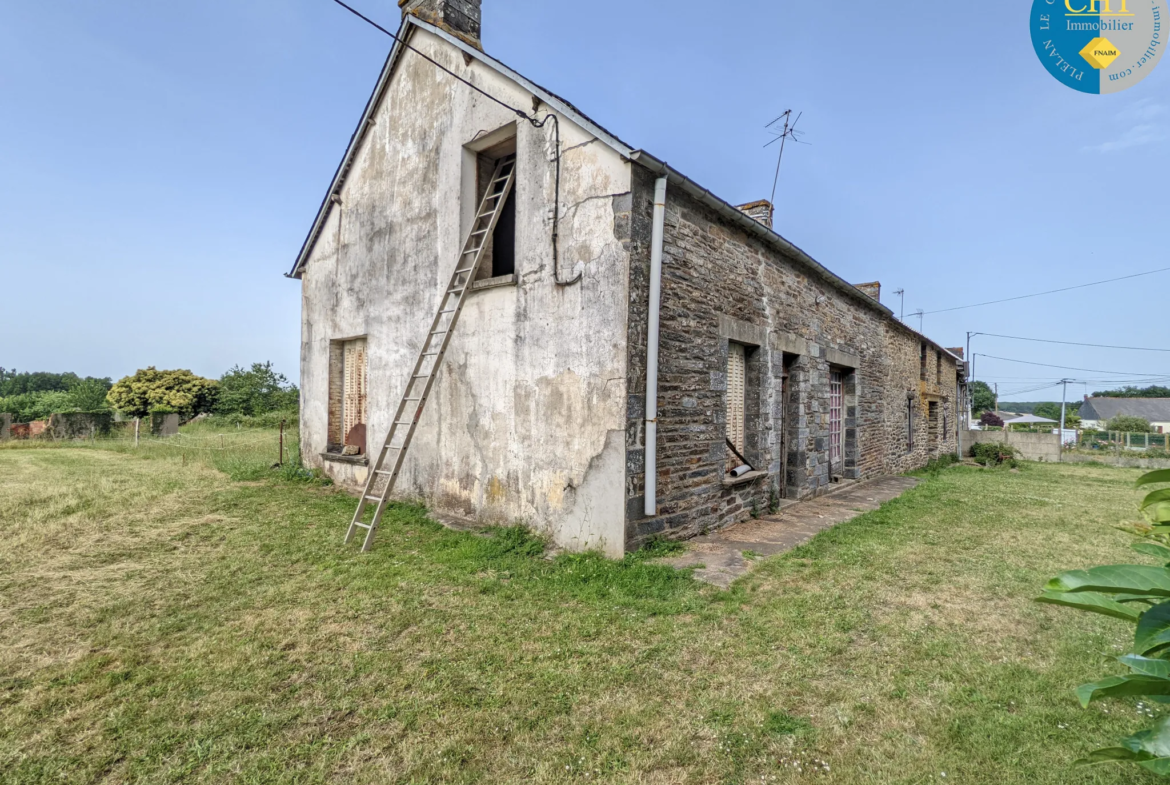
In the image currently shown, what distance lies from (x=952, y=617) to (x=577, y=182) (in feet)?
17.4

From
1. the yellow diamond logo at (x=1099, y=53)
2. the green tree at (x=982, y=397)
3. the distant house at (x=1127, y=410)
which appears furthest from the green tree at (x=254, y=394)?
the green tree at (x=982, y=397)

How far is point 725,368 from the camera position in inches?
267

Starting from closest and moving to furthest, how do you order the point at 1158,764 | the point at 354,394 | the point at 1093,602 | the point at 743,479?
the point at 1158,764 → the point at 1093,602 → the point at 743,479 → the point at 354,394

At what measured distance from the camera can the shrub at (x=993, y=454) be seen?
1743cm

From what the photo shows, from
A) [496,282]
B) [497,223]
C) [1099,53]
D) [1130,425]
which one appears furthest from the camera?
[1130,425]

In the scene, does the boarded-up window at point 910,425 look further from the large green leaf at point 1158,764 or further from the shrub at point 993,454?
the large green leaf at point 1158,764

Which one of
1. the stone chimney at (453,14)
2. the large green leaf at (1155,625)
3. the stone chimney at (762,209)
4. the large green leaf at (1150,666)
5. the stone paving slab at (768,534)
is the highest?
the stone chimney at (453,14)

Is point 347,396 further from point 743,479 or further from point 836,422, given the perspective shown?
point 836,422

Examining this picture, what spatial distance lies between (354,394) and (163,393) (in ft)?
84.3

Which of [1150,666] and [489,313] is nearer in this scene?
[1150,666]

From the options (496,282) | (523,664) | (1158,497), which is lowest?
(523,664)

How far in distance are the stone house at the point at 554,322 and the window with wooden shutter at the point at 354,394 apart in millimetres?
50

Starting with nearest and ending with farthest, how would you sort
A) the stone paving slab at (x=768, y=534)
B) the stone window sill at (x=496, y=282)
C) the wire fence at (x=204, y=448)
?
the stone paving slab at (x=768, y=534) < the stone window sill at (x=496, y=282) < the wire fence at (x=204, y=448)

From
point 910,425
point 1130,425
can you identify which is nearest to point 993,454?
point 910,425
